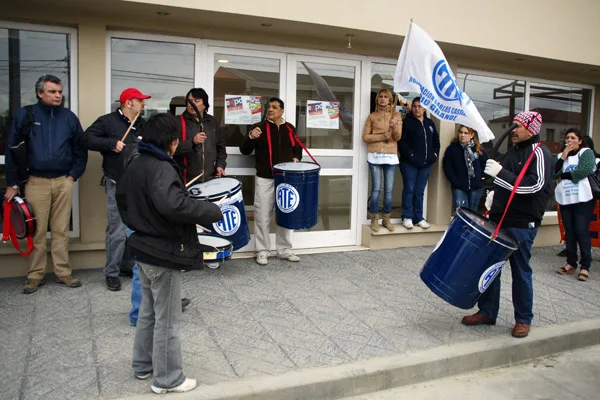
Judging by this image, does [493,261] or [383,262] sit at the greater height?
[493,261]

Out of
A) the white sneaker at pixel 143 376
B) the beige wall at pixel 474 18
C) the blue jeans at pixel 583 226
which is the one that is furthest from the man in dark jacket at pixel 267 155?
the blue jeans at pixel 583 226

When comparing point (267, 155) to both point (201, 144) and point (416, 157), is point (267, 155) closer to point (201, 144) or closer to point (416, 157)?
point (201, 144)

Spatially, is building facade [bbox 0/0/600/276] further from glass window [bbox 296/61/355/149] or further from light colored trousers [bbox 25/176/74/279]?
light colored trousers [bbox 25/176/74/279]

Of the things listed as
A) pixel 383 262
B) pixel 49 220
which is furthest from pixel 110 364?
pixel 383 262

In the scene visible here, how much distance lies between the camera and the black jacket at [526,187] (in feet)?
15.1

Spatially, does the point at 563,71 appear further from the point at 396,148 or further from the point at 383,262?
the point at 383,262

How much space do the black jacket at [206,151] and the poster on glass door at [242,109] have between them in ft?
1.92

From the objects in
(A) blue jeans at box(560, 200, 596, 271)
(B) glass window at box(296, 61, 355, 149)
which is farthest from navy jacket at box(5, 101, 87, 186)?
(A) blue jeans at box(560, 200, 596, 271)

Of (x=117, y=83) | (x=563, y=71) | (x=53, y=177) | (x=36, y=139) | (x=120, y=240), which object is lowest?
(x=120, y=240)

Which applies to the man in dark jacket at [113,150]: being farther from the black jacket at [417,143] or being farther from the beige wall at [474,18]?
the black jacket at [417,143]

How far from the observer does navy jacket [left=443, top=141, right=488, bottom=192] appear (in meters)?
8.00

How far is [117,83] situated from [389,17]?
3.45 meters

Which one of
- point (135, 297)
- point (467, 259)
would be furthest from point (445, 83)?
point (135, 297)

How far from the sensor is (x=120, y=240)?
5.61 metres
